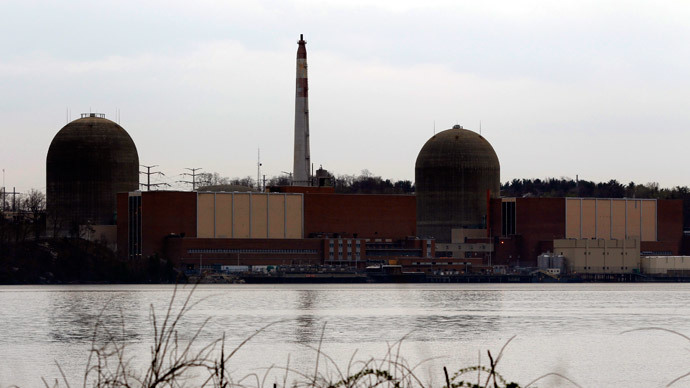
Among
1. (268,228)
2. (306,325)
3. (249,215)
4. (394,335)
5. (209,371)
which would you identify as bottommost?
(306,325)

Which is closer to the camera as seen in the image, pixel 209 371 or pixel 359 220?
pixel 209 371

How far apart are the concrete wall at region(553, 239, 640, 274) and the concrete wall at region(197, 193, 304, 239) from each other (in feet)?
108

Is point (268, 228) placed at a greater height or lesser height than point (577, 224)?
lesser

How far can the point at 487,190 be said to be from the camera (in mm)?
163625

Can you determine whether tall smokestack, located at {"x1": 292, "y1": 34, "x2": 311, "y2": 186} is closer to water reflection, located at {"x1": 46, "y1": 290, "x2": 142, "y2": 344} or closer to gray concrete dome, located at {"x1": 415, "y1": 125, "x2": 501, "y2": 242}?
gray concrete dome, located at {"x1": 415, "y1": 125, "x2": 501, "y2": 242}

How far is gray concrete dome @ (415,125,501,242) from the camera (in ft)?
537

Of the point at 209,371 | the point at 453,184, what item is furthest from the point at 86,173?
the point at 209,371

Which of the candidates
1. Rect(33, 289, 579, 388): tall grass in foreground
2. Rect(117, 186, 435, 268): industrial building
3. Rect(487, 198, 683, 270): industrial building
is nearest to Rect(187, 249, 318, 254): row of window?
Rect(117, 186, 435, 268): industrial building

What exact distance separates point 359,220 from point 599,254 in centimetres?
3092

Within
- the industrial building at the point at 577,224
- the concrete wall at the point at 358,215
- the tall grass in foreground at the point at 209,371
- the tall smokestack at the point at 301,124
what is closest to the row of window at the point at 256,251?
the concrete wall at the point at 358,215

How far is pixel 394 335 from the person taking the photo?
52.8 meters

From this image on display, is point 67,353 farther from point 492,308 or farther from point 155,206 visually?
point 155,206

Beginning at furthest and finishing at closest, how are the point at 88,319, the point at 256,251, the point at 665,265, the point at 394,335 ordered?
the point at 665,265 → the point at 256,251 → the point at 88,319 → the point at 394,335

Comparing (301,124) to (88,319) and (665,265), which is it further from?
(88,319)
